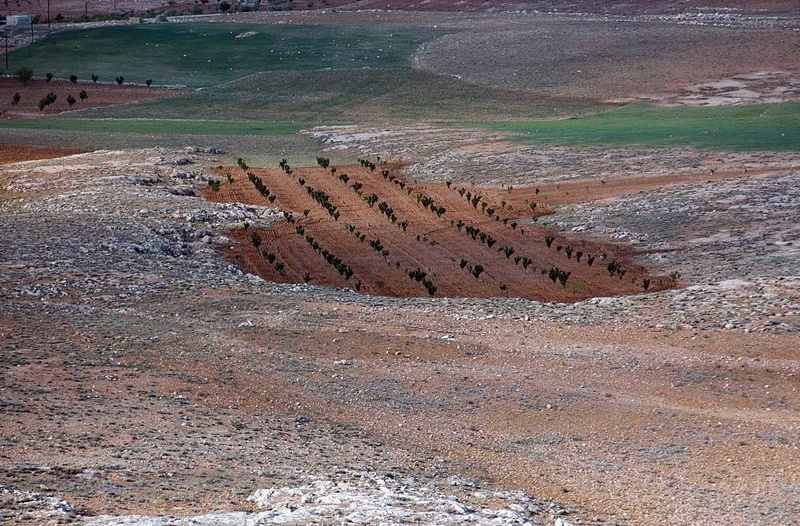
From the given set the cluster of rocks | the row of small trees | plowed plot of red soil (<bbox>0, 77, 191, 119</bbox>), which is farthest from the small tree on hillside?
the cluster of rocks

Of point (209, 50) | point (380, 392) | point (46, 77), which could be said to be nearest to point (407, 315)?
point (380, 392)

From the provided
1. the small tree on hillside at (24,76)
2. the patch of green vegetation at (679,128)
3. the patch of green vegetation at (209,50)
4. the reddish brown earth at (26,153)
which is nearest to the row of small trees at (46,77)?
the small tree on hillside at (24,76)

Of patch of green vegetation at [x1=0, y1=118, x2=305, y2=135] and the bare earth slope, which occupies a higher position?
the bare earth slope

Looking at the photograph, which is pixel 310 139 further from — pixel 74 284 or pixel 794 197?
pixel 74 284

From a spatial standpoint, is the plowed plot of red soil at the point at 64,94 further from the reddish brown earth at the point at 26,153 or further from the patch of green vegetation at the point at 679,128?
the patch of green vegetation at the point at 679,128

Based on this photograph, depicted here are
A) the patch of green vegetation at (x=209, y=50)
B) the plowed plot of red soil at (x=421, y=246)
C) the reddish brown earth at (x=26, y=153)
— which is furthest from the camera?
the patch of green vegetation at (x=209, y=50)

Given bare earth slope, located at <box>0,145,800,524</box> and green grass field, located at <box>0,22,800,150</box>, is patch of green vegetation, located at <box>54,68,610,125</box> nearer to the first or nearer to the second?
green grass field, located at <box>0,22,800,150</box>

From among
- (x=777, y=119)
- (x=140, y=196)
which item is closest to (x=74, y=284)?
(x=140, y=196)

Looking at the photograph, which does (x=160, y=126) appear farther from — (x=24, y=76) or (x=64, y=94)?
(x=24, y=76)
